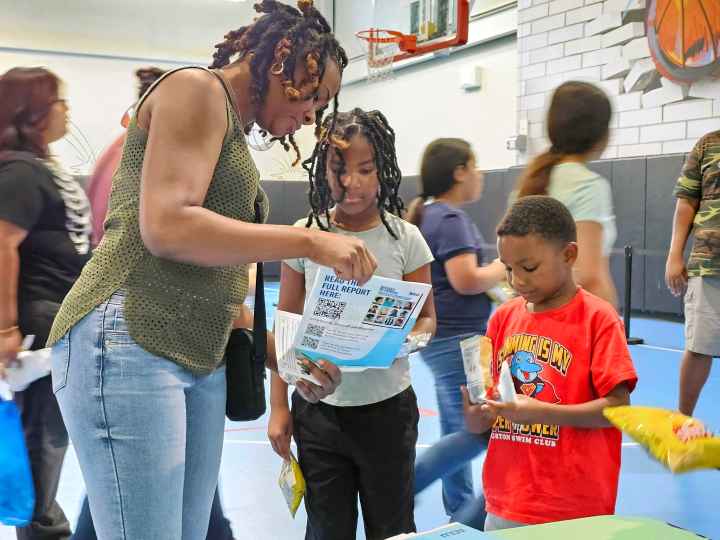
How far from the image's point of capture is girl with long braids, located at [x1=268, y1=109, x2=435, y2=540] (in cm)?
196

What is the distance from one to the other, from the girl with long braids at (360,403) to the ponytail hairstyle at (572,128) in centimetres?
50

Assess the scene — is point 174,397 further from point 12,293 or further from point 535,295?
point 12,293

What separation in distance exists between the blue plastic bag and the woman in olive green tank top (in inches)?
34.8

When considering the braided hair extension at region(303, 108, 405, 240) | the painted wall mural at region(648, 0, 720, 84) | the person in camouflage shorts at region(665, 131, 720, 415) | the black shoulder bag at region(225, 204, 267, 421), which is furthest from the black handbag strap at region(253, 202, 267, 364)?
the painted wall mural at region(648, 0, 720, 84)

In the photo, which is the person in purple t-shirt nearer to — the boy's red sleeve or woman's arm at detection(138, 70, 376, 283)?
the boy's red sleeve

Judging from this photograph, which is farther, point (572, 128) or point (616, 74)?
point (616, 74)

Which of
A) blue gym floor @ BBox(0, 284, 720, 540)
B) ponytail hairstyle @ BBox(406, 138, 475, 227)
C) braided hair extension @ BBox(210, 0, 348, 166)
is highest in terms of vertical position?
braided hair extension @ BBox(210, 0, 348, 166)

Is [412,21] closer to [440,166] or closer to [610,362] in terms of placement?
[440,166]

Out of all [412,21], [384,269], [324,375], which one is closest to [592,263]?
[384,269]

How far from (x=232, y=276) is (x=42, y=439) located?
50.0 inches

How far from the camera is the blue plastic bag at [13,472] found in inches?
82.0

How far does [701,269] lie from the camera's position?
11.8 feet

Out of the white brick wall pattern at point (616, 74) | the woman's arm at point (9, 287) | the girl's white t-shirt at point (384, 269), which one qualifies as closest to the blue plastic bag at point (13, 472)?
the woman's arm at point (9, 287)

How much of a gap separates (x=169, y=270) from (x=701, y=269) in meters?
3.03
